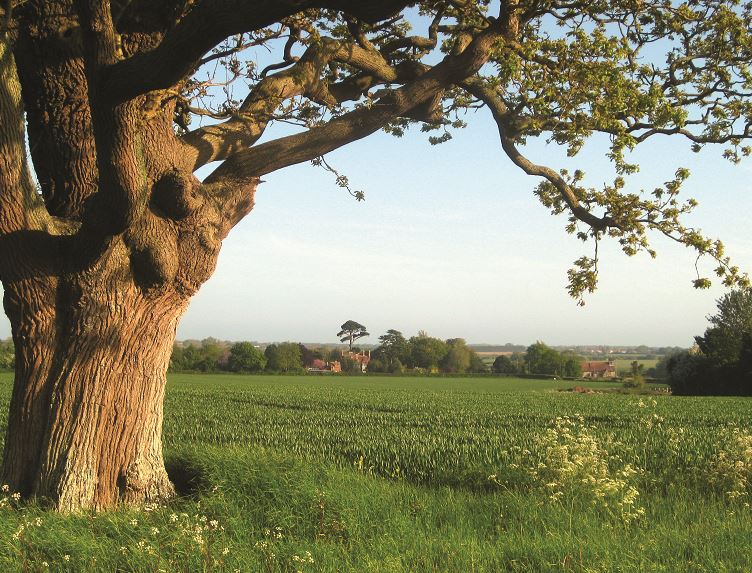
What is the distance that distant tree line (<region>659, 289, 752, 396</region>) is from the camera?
155ft

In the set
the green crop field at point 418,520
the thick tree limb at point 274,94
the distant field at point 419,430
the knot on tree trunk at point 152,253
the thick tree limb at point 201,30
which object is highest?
the thick tree limb at point 274,94

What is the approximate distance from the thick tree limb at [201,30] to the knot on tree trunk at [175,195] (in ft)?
4.02

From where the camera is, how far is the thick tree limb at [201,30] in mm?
4684

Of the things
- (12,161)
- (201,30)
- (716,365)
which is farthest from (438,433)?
(716,365)

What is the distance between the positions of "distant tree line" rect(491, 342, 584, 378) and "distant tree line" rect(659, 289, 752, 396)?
33540mm

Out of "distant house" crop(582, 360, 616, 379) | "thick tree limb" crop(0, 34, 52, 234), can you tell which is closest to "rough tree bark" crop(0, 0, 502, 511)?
"thick tree limb" crop(0, 34, 52, 234)

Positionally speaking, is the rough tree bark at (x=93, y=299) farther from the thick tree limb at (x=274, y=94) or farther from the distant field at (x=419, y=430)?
the distant field at (x=419, y=430)

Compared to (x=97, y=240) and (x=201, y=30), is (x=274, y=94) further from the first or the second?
(x=201, y=30)

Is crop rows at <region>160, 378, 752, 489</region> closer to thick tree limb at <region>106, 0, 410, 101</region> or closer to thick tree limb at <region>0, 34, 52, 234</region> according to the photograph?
thick tree limb at <region>0, 34, 52, 234</region>

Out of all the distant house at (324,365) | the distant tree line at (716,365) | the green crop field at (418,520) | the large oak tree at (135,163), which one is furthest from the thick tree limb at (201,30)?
the distant house at (324,365)

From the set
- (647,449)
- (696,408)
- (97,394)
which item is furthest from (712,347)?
(97,394)

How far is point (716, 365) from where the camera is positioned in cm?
4916

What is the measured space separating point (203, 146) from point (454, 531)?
201 inches

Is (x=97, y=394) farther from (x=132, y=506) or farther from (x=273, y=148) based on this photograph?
(x=273, y=148)
